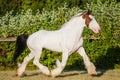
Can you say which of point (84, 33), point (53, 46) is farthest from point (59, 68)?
point (84, 33)

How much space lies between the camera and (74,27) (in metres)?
11.7

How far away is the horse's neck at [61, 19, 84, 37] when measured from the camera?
38.2 feet

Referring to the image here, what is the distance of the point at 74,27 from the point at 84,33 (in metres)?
3.42

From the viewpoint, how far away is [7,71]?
46.2ft

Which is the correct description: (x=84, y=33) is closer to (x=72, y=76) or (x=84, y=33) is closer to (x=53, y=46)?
(x=72, y=76)

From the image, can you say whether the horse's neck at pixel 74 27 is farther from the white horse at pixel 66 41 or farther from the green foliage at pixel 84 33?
the green foliage at pixel 84 33

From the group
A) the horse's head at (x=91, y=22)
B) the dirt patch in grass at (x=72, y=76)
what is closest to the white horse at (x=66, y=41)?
the horse's head at (x=91, y=22)

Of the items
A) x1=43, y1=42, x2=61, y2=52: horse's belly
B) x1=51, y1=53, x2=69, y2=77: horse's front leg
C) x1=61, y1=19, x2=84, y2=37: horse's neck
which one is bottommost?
x1=51, y1=53, x2=69, y2=77: horse's front leg

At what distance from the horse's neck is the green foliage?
323cm

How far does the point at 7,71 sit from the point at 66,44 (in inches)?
122

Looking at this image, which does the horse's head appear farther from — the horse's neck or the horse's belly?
the horse's belly

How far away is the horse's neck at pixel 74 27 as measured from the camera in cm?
1164

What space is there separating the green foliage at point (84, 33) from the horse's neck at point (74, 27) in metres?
3.23

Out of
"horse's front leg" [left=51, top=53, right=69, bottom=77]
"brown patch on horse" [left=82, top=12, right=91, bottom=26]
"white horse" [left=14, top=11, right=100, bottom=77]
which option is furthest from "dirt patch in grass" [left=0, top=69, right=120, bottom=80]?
"brown patch on horse" [left=82, top=12, right=91, bottom=26]
